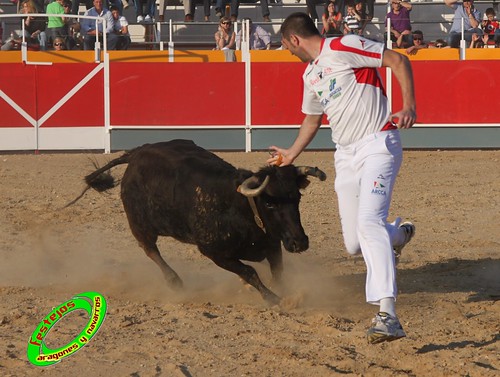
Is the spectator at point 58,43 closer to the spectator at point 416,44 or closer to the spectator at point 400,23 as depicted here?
the spectator at point 400,23

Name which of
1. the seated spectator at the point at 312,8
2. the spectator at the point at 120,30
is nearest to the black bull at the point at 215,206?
the spectator at the point at 120,30

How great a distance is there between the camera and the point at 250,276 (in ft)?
19.1

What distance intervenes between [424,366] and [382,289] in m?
0.43

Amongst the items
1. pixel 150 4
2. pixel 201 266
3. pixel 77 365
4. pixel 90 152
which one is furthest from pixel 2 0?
pixel 77 365

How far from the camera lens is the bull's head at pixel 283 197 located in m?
5.49

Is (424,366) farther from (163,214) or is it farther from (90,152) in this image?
(90,152)

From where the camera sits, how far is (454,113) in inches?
546

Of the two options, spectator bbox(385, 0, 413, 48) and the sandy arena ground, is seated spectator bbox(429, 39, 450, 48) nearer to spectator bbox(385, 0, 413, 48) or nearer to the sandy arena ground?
spectator bbox(385, 0, 413, 48)

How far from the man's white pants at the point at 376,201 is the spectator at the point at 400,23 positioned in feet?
36.5

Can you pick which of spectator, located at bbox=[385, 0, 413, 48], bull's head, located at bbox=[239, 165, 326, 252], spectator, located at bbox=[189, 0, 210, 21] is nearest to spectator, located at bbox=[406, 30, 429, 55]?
spectator, located at bbox=[385, 0, 413, 48]

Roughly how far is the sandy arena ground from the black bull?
28 cm

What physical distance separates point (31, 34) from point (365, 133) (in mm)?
11075

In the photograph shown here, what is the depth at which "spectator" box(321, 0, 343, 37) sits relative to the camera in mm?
15297

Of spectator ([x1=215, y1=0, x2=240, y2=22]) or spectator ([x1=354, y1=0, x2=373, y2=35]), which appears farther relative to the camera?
spectator ([x1=215, y1=0, x2=240, y2=22])
